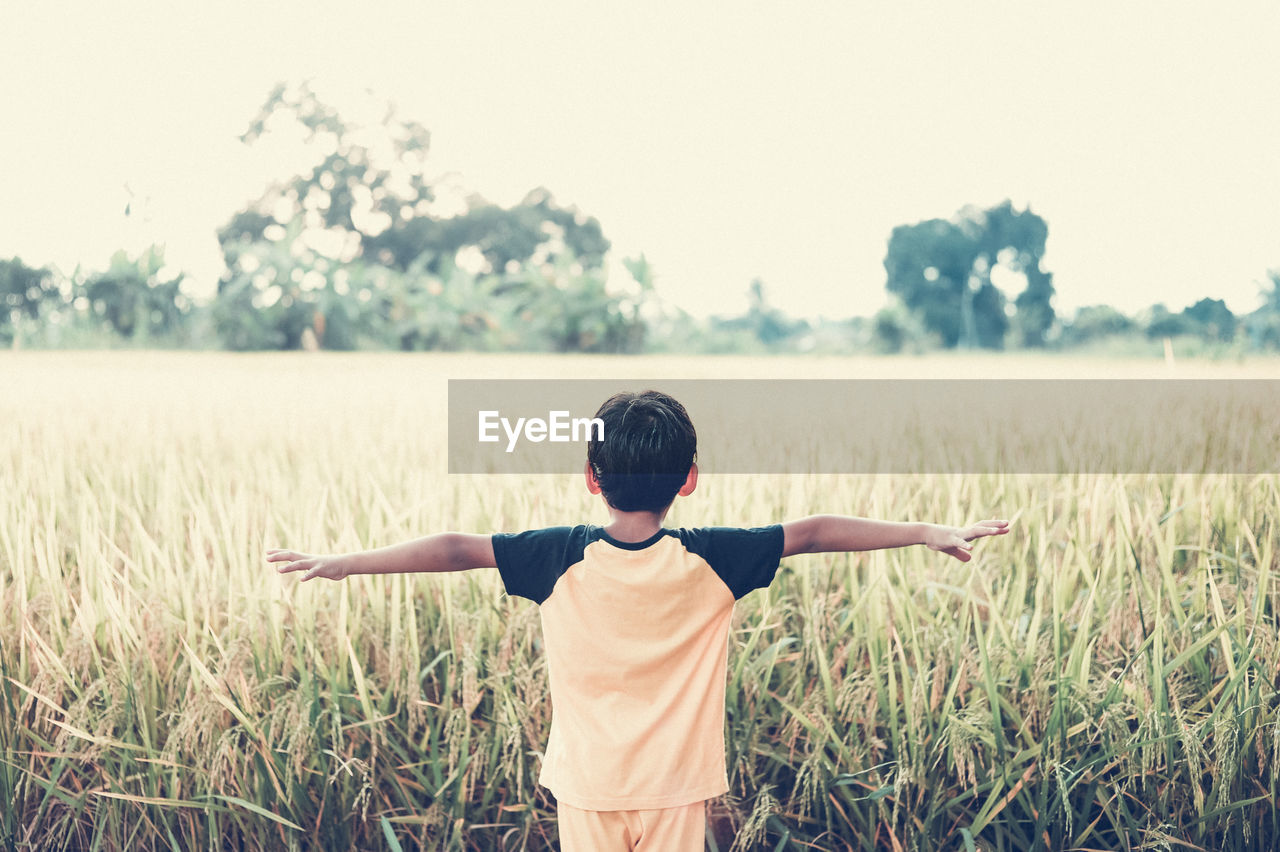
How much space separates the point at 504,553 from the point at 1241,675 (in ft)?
3.65

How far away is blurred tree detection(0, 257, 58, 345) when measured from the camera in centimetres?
1257

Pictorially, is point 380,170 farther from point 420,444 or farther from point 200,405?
point 420,444

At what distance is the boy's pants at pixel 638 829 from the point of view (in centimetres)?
104

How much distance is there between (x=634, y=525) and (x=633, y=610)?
96mm

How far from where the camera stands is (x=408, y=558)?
3.49ft

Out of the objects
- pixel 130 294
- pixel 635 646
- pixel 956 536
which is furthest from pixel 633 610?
pixel 130 294

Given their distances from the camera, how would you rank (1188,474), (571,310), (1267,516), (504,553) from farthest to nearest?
(571,310), (1188,474), (1267,516), (504,553)

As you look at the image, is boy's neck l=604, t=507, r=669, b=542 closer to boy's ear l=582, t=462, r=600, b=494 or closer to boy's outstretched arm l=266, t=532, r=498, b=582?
boy's ear l=582, t=462, r=600, b=494

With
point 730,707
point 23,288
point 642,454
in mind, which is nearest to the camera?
point 642,454

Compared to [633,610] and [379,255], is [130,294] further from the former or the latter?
[633,610]

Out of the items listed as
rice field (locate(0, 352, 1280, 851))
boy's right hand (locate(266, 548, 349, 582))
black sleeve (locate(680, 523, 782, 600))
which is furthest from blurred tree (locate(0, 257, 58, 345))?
black sleeve (locate(680, 523, 782, 600))

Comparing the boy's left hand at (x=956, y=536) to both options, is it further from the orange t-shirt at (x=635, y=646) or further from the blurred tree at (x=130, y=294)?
the blurred tree at (x=130, y=294)

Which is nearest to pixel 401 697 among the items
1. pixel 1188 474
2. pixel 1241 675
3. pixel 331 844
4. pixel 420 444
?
pixel 331 844

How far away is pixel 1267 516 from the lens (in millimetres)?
2084
